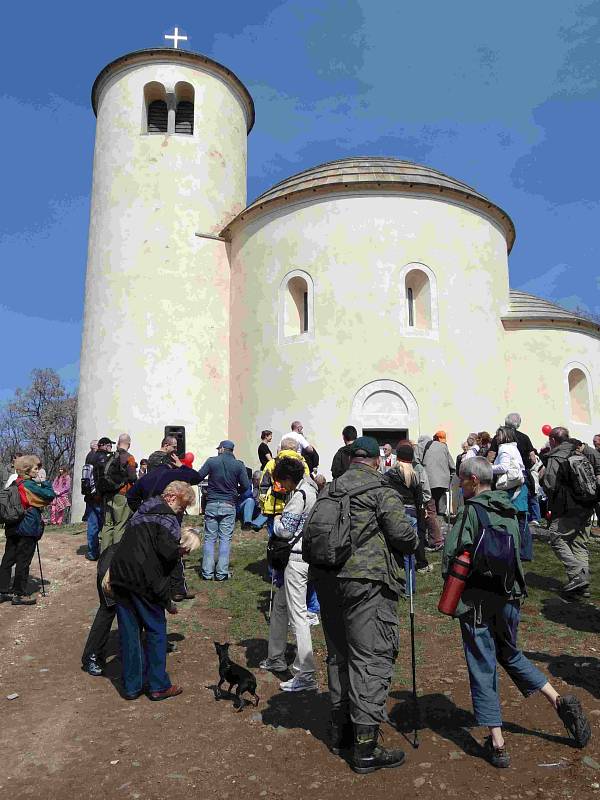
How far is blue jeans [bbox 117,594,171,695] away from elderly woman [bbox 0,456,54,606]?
3.32 m

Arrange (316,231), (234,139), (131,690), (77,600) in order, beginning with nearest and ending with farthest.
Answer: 1. (131,690)
2. (77,600)
3. (316,231)
4. (234,139)

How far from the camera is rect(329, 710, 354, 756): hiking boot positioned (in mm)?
4453

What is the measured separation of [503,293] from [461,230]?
2.22m

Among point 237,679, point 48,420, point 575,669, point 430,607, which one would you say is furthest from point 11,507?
point 48,420

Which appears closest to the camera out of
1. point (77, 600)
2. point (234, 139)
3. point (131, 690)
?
point (131, 690)

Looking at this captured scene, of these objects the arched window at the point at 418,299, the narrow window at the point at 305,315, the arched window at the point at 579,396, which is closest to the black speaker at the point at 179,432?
the narrow window at the point at 305,315

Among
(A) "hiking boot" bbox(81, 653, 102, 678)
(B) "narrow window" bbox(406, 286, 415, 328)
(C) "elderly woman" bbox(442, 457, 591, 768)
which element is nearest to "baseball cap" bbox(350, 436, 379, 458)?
(C) "elderly woman" bbox(442, 457, 591, 768)

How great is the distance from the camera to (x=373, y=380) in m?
16.2

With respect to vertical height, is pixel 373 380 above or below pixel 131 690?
above

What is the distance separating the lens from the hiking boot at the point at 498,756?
418cm

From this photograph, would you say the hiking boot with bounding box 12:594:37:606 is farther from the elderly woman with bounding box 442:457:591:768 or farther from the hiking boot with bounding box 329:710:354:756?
the elderly woman with bounding box 442:457:591:768

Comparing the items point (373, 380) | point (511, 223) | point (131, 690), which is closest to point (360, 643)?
point (131, 690)

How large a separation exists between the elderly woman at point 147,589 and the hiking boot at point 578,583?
4.91 metres

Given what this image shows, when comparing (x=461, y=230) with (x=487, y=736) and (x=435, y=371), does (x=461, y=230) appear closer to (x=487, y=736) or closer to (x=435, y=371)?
(x=435, y=371)
